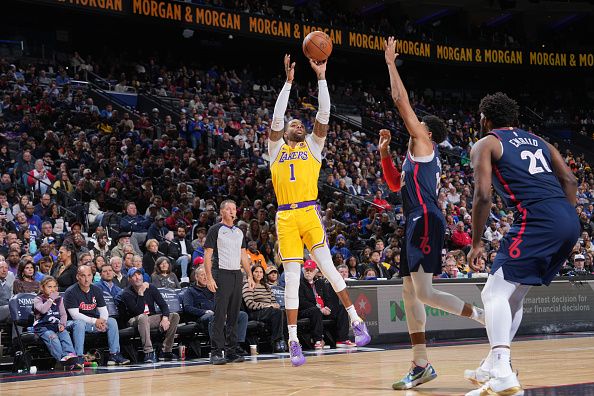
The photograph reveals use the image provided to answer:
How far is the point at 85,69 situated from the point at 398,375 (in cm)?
2048

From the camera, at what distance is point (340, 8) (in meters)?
36.6

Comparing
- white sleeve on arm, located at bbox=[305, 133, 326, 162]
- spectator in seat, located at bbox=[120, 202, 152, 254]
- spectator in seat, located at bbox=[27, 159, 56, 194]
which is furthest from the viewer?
spectator in seat, located at bbox=[27, 159, 56, 194]

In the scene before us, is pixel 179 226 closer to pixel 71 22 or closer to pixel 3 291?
pixel 3 291

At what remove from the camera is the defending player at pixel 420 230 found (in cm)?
Answer: 689

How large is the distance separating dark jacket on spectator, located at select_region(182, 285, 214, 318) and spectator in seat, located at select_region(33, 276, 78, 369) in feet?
6.38

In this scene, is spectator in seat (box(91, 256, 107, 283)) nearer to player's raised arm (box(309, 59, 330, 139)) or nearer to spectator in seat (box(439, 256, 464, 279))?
player's raised arm (box(309, 59, 330, 139))

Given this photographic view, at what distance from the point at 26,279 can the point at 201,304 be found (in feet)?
8.08

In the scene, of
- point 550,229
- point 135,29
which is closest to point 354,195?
point 135,29

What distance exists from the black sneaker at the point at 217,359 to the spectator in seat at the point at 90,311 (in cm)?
150

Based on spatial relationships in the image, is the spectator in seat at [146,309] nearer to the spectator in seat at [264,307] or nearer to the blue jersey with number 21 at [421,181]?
the spectator in seat at [264,307]

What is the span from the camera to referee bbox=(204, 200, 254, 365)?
1059cm

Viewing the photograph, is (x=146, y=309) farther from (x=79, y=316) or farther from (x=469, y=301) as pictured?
(x=469, y=301)

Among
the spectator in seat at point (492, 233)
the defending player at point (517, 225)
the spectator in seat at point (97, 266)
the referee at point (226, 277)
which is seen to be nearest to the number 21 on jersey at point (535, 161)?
the defending player at point (517, 225)

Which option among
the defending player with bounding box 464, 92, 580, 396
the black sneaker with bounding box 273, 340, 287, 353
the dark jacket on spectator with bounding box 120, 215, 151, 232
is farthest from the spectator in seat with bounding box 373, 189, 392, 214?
the defending player with bounding box 464, 92, 580, 396
